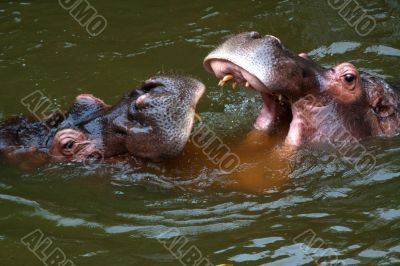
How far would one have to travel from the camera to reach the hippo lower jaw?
17.5 feet

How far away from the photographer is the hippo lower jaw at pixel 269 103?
5324 millimetres

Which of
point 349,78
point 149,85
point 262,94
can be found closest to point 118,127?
point 149,85

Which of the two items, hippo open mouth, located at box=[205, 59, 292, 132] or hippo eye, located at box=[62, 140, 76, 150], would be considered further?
hippo eye, located at box=[62, 140, 76, 150]

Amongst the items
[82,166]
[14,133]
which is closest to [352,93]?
[82,166]

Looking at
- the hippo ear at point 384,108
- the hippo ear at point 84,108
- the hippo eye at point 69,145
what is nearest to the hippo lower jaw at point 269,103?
the hippo ear at point 384,108

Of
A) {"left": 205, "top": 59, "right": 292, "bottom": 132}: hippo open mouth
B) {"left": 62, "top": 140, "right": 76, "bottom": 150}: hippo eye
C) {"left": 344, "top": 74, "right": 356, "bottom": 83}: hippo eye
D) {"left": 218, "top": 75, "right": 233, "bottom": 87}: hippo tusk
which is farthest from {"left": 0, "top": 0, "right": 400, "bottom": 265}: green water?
{"left": 218, "top": 75, "right": 233, "bottom": 87}: hippo tusk

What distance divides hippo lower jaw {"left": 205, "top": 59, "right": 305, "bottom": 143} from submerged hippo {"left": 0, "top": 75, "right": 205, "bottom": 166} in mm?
297

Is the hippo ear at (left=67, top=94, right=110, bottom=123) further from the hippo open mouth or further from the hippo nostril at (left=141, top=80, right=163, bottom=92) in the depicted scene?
the hippo open mouth

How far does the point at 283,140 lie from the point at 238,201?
669mm

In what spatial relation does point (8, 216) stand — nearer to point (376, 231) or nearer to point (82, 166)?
point (82, 166)

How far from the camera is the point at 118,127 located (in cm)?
527

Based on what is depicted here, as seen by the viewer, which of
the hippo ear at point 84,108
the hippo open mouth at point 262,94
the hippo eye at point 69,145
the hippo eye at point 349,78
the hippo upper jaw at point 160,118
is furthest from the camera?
the hippo ear at point 84,108

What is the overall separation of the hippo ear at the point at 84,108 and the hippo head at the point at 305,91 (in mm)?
944

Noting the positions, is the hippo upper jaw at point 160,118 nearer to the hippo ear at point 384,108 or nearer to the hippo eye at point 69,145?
the hippo eye at point 69,145
